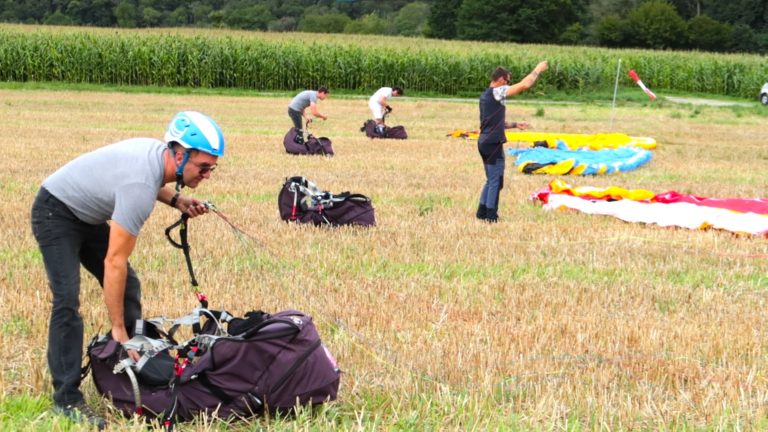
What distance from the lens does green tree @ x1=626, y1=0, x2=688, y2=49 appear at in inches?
3514

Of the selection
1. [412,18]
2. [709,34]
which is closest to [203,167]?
[709,34]

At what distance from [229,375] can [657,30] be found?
3603 inches

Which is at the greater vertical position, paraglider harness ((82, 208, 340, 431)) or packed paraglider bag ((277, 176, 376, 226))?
paraglider harness ((82, 208, 340, 431))

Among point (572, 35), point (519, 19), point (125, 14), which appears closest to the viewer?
point (519, 19)

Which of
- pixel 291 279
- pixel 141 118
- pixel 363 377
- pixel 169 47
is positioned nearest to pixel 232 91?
pixel 169 47

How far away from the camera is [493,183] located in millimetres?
11398

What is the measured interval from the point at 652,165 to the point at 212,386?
15095 mm

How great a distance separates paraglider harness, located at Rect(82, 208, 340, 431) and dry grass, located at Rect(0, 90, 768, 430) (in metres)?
0.16

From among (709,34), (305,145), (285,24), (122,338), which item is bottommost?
(305,145)

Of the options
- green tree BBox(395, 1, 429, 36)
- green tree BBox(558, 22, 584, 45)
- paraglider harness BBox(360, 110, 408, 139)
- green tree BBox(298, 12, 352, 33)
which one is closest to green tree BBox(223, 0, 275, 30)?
green tree BBox(298, 12, 352, 33)

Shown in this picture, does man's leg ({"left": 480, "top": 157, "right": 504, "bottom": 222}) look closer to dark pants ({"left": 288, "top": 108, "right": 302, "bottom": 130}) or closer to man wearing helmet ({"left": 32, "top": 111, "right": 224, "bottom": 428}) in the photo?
man wearing helmet ({"left": 32, "top": 111, "right": 224, "bottom": 428})

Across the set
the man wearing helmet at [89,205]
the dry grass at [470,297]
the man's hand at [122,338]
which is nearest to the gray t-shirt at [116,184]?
the man wearing helmet at [89,205]

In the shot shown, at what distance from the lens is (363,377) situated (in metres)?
5.48

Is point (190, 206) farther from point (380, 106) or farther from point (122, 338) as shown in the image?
point (380, 106)
